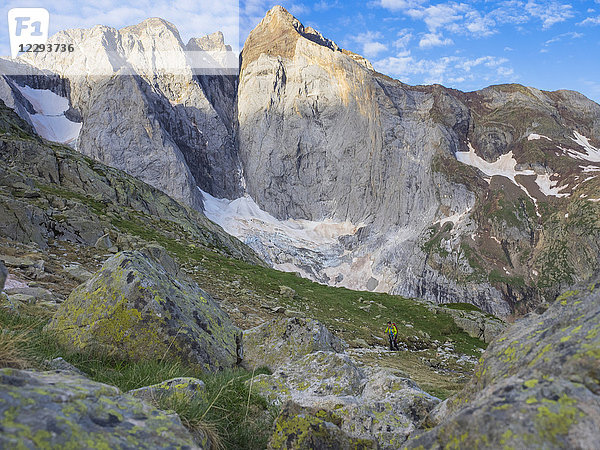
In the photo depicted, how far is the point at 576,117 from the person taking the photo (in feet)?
631

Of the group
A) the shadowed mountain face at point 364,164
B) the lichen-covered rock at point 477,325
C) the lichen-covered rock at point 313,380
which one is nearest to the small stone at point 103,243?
the lichen-covered rock at point 313,380

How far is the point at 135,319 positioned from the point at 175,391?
347cm

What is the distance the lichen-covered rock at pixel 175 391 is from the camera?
195 inches

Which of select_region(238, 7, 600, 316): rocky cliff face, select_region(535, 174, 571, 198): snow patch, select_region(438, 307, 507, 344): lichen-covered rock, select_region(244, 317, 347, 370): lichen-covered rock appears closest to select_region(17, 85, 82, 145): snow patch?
select_region(238, 7, 600, 316): rocky cliff face

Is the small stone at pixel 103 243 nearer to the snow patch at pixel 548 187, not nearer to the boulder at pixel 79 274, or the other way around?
the boulder at pixel 79 274

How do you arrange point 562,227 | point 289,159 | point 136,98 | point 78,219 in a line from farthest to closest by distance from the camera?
point 289,159, point 136,98, point 562,227, point 78,219

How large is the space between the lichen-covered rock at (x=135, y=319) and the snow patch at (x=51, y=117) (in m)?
179

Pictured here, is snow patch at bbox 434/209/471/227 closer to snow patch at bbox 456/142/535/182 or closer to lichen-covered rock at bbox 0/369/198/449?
snow patch at bbox 456/142/535/182

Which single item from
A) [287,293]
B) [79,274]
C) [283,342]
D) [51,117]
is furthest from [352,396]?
[51,117]

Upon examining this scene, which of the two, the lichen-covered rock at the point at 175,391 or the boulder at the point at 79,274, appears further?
the boulder at the point at 79,274

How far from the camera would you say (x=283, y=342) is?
12531 mm

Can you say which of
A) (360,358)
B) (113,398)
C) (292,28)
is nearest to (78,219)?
(360,358)

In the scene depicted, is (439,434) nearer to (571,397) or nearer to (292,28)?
(571,397)

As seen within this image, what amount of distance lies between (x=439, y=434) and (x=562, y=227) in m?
153
